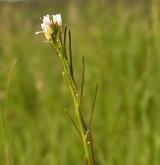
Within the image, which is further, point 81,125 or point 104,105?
point 104,105

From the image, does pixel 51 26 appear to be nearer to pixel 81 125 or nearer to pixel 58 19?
pixel 58 19

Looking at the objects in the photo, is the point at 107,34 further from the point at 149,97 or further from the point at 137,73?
the point at 149,97

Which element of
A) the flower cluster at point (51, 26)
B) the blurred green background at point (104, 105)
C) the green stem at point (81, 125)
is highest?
the flower cluster at point (51, 26)

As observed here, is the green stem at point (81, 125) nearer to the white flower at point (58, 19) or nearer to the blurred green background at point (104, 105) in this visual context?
the white flower at point (58, 19)

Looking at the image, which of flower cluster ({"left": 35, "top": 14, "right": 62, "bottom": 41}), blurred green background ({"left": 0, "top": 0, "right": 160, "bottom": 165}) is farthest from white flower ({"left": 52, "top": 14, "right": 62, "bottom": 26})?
blurred green background ({"left": 0, "top": 0, "right": 160, "bottom": 165})

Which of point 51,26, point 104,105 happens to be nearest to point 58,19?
point 51,26

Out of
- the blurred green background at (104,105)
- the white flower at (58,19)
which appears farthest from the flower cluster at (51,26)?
the blurred green background at (104,105)

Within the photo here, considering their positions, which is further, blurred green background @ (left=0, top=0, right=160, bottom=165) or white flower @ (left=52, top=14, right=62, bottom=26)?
blurred green background @ (left=0, top=0, right=160, bottom=165)

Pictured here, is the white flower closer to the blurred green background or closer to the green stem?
the green stem
